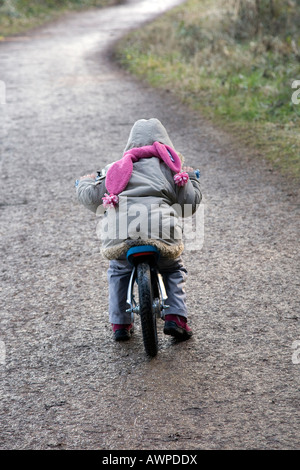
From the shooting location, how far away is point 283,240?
555 cm

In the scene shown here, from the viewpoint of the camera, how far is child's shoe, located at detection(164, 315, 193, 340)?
155 inches

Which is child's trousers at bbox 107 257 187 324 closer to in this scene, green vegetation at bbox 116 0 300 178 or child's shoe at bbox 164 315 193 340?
child's shoe at bbox 164 315 193 340

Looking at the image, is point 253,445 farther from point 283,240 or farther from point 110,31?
point 110,31

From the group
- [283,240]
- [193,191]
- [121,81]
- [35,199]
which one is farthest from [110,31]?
[193,191]

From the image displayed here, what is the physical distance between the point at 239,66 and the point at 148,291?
9.45 meters

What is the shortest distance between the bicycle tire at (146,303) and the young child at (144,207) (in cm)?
17

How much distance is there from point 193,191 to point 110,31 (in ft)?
58.2

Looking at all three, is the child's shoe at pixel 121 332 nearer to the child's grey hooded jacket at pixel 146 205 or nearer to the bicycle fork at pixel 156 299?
the bicycle fork at pixel 156 299

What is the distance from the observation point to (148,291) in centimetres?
356

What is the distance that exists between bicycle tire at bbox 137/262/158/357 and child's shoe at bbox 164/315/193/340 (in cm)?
24

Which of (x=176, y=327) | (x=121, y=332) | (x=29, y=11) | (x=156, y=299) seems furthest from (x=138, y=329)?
(x=29, y=11)

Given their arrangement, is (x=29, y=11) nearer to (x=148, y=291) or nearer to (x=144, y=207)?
(x=144, y=207)

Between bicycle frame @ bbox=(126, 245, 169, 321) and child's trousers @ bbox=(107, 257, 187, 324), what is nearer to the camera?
bicycle frame @ bbox=(126, 245, 169, 321)

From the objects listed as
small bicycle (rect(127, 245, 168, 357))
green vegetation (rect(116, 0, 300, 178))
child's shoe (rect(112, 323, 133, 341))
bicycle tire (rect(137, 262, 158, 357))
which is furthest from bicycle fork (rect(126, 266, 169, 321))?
green vegetation (rect(116, 0, 300, 178))
